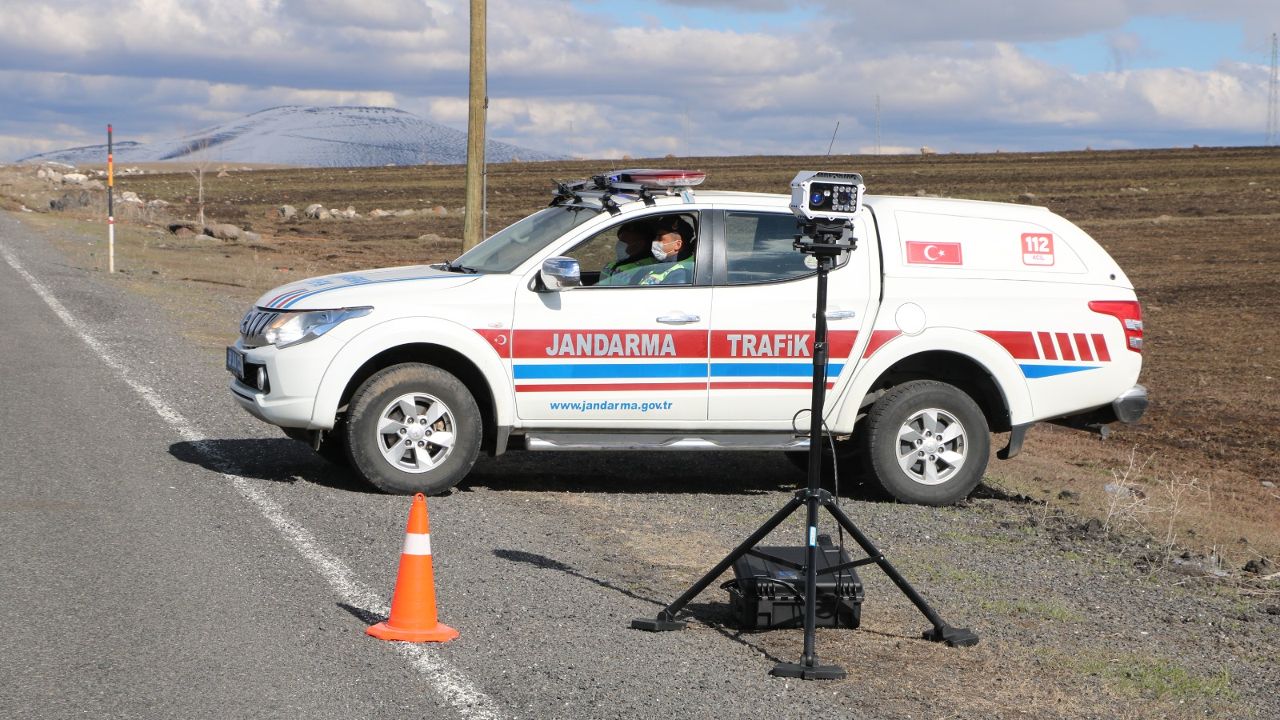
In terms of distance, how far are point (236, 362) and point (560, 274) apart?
224cm

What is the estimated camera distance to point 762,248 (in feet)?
29.1

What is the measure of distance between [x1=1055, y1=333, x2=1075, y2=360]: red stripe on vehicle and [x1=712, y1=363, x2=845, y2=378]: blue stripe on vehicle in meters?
1.57

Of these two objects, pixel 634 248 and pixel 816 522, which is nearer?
pixel 816 522

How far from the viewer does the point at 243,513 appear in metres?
7.97

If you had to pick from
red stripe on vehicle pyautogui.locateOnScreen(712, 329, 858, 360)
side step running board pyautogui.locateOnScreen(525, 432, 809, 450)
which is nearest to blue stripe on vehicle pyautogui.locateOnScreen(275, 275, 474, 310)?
side step running board pyautogui.locateOnScreen(525, 432, 809, 450)

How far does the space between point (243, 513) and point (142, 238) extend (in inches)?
1110

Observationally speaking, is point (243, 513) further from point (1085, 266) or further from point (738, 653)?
Result: point (1085, 266)

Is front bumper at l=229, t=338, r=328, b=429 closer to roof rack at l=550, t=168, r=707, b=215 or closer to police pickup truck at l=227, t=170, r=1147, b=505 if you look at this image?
police pickup truck at l=227, t=170, r=1147, b=505

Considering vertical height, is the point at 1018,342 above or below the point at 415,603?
above

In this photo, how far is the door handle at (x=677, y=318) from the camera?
8664 millimetres

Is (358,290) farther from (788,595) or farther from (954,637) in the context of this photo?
(954,637)

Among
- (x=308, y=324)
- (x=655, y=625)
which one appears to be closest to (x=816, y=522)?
(x=655, y=625)

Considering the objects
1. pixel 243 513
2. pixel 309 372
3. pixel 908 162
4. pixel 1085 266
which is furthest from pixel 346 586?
pixel 908 162

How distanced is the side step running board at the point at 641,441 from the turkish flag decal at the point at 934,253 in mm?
1356
